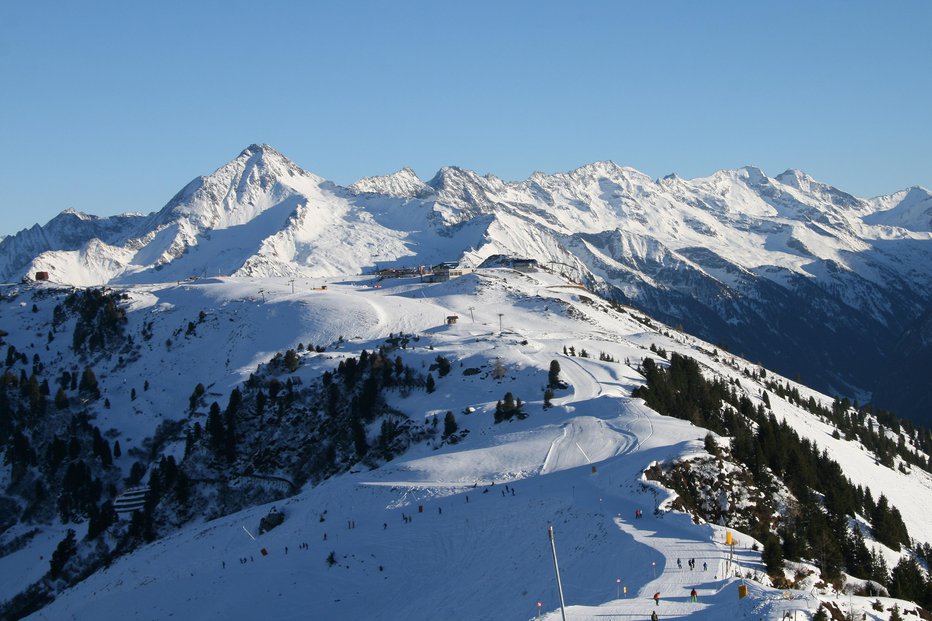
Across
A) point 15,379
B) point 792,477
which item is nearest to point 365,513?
point 792,477

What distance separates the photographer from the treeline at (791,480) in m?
52.7

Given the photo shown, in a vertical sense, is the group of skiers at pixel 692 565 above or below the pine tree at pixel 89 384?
below

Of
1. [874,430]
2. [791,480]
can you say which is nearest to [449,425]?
[791,480]

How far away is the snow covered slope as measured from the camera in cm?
4550

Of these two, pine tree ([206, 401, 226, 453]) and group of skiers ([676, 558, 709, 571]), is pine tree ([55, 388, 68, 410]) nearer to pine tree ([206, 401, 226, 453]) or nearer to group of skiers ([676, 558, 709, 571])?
pine tree ([206, 401, 226, 453])

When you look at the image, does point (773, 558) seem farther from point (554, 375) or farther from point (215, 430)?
point (215, 430)

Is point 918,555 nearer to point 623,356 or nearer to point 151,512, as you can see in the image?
point 623,356

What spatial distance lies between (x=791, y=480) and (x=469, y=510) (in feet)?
87.1

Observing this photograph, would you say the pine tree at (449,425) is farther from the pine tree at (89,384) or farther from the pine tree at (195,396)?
the pine tree at (89,384)

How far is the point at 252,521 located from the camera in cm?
7356

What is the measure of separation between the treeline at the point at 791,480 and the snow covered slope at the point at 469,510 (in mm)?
4020

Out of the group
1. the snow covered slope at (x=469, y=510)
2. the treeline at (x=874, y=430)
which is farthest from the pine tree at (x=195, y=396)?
the treeline at (x=874, y=430)

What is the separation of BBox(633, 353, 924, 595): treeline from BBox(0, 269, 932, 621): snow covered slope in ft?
13.2

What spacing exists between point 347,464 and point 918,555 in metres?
53.0
